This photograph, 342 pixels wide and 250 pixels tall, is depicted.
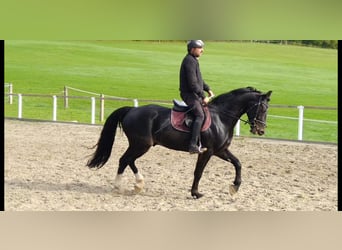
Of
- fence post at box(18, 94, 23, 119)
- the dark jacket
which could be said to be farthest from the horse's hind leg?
fence post at box(18, 94, 23, 119)

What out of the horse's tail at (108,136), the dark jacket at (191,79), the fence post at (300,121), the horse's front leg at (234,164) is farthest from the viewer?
the fence post at (300,121)

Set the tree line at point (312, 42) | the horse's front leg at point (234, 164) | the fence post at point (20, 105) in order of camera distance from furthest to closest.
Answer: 1. the fence post at point (20, 105)
2. the tree line at point (312, 42)
3. the horse's front leg at point (234, 164)

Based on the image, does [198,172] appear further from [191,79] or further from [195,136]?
[191,79]

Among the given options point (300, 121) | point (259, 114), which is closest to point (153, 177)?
point (259, 114)

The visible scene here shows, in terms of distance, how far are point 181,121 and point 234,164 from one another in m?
0.65

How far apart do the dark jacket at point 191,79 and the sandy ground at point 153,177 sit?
925mm

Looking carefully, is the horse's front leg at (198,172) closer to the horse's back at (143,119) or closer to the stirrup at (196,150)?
the stirrup at (196,150)

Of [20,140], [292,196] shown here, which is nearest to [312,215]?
[292,196]

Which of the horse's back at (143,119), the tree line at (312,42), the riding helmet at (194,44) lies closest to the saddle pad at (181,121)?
the horse's back at (143,119)

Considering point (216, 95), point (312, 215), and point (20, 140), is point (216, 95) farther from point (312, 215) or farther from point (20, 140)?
point (20, 140)

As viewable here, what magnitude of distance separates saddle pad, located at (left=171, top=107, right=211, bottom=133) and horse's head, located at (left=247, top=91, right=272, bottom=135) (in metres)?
0.41

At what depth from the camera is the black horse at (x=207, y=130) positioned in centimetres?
651

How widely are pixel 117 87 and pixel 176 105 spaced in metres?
1.11

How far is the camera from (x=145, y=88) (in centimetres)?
742
